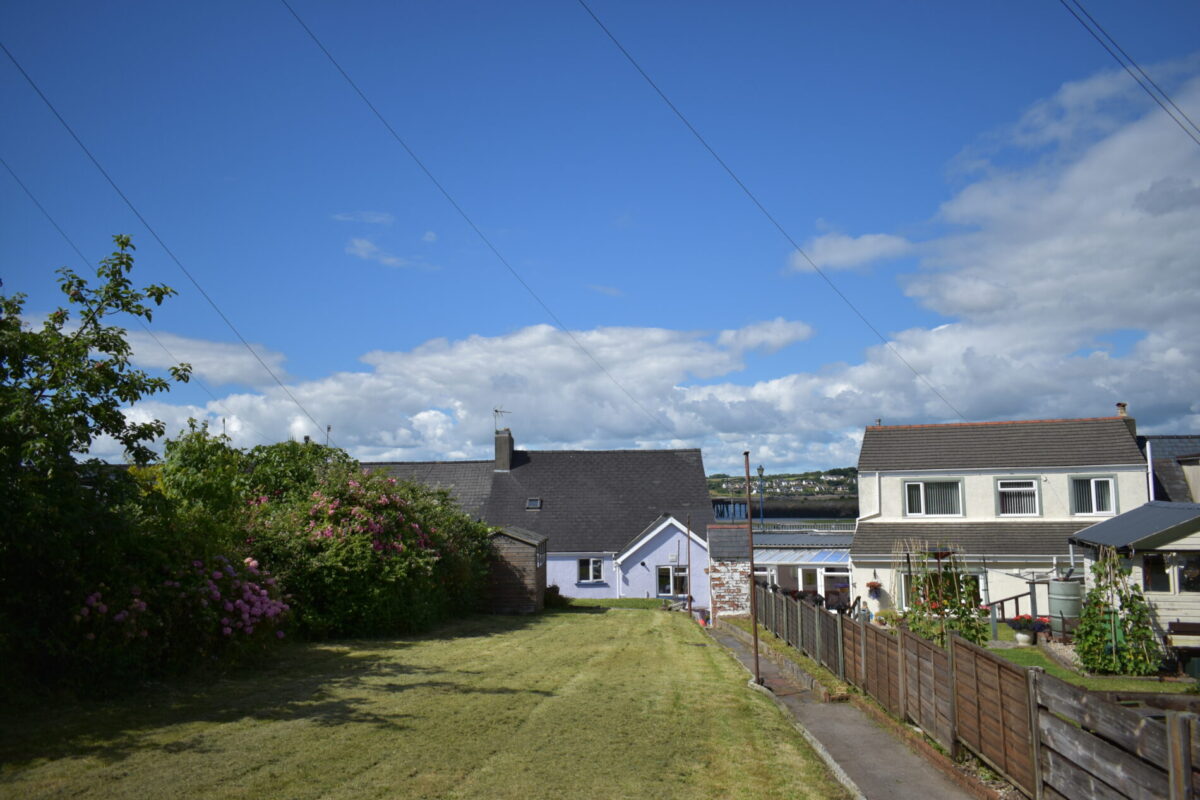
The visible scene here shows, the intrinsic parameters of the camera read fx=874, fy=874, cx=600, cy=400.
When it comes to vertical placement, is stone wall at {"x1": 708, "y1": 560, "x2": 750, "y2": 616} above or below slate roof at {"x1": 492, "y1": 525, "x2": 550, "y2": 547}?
below

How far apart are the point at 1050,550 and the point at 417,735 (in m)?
27.7

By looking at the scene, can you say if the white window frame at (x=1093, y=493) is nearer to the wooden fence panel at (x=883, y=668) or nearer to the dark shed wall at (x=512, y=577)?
the dark shed wall at (x=512, y=577)

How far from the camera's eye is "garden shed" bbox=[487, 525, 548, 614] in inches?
1255

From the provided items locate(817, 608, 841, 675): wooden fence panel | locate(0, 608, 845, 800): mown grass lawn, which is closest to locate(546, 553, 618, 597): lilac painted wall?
locate(817, 608, 841, 675): wooden fence panel

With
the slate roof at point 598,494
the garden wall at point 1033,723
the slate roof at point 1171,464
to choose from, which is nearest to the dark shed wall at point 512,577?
the slate roof at point 598,494

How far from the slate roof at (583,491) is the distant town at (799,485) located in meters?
42.6

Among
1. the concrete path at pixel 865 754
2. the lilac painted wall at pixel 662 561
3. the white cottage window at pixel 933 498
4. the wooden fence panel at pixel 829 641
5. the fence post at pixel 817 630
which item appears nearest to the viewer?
the concrete path at pixel 865 754

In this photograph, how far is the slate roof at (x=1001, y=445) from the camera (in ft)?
110

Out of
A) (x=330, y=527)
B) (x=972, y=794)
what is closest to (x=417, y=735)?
(x=972, y=794)

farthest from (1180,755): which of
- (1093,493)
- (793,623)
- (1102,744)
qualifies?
(1093,493)

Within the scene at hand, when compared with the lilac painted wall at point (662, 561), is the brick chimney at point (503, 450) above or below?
above

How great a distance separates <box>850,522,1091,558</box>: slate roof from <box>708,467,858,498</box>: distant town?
61.5 metres

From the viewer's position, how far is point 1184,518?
19.8 meters

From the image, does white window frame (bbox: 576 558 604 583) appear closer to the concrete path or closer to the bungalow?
the bungalow
